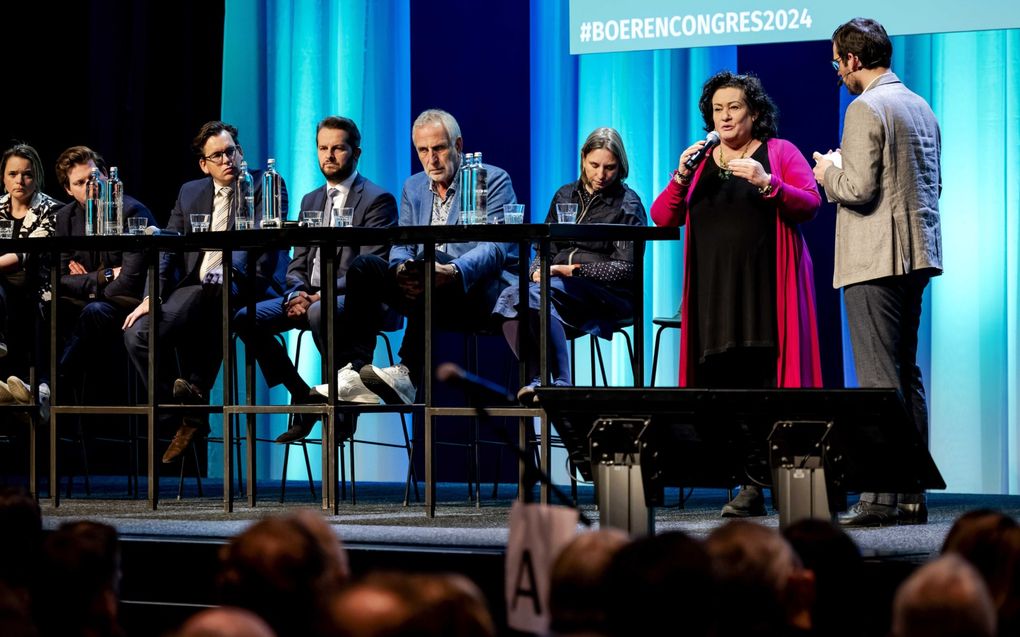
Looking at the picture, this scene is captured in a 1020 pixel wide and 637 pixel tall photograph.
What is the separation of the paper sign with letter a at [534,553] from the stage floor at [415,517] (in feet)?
3.62

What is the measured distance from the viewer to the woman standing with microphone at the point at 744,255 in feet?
14.2

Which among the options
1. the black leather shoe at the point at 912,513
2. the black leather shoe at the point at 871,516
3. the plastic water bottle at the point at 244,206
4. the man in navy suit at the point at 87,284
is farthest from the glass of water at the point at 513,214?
the man in navy suit at the point at 87,284

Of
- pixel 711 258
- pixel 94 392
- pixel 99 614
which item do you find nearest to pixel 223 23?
pixel 94 392

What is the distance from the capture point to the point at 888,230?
4156 millimetres

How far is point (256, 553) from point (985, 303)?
4.56 metres

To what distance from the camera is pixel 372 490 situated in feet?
19.5

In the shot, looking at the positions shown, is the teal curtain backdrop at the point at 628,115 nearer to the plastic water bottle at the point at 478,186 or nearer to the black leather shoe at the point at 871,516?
the plastic water bottle at the point at 478,186

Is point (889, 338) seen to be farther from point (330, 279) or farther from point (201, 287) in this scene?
point (201, 287)

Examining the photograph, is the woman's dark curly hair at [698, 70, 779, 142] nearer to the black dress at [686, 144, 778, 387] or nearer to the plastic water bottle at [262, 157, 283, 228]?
the black dress at [686, 144, 778, 387]

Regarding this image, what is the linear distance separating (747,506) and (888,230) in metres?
0.95

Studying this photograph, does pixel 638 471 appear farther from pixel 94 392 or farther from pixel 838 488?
pixel 94 392

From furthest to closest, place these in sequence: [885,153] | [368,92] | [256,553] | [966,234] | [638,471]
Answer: [368,92]
[966,234]
[885,153]
[638,471]
[256,553]

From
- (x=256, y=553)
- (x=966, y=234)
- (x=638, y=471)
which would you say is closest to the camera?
(x=256, y=553)

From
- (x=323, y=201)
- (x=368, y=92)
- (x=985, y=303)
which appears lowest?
(x=985, y=303)
